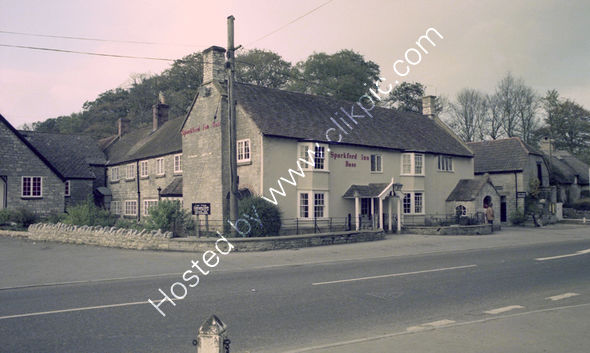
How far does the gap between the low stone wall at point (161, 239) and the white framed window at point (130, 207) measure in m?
15.0

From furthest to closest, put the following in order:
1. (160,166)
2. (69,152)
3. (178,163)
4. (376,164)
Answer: (69,152) → (160,166) → (178,163) → (376,164)

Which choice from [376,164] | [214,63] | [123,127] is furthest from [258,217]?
[123,127]

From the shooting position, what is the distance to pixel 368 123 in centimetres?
3209

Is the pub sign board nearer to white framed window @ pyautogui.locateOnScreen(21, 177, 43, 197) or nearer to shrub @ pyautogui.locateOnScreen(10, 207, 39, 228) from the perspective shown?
shrub @ pyautogui.locateOnScreen(10, 207, 39, 228)

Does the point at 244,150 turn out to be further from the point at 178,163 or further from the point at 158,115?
the point at 158,115

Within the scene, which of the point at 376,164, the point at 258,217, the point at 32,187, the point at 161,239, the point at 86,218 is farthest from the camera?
the point at 32,187

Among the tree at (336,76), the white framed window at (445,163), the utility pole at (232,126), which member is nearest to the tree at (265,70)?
the tree at (336,76)

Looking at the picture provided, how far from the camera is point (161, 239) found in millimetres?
19109

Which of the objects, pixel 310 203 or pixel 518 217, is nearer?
pixel 310 203

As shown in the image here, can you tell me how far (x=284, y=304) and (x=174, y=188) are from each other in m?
24.0

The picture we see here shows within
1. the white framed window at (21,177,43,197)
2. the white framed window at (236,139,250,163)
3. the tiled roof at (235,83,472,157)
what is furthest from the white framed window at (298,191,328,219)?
the white framed window at (21,177,43,197)

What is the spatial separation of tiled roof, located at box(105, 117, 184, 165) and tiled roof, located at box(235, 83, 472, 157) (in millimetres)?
8220

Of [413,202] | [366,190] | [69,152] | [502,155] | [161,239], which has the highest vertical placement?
[69,152]

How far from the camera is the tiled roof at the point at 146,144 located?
35250 millimetres
